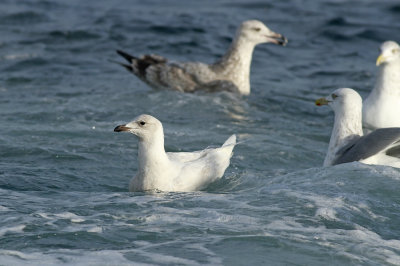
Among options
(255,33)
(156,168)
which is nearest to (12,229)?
(156,168)

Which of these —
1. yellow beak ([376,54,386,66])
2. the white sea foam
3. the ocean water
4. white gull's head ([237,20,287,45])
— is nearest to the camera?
the ocean water

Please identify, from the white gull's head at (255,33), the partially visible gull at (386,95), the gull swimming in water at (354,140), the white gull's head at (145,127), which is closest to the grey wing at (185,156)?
the white gull's head at (145,127)

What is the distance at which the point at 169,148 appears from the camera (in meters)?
9.10

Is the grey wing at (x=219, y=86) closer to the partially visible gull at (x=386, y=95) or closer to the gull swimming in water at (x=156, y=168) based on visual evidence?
the partially visible gull at (x=386, y=95)

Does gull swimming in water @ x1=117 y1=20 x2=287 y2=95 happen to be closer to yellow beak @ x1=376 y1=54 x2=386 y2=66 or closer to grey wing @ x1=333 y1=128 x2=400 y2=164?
yellow beak @ x1=376 y1=54 x2=386 y2=66

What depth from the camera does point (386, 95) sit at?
Result: 10.2m

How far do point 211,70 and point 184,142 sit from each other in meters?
3.22

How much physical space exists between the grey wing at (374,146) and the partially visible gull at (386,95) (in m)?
2.28

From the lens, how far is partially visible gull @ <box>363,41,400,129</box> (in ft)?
→ 32.8

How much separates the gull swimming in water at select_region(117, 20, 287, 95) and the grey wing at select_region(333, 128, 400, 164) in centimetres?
457

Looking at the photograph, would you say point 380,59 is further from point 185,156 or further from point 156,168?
point 156,168

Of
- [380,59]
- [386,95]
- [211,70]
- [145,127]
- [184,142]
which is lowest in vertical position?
[184,142]

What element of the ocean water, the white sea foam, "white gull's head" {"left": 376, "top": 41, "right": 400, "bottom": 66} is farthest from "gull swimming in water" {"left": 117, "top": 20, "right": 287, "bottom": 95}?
the white sea foam

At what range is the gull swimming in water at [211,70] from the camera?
12102 millimetres
